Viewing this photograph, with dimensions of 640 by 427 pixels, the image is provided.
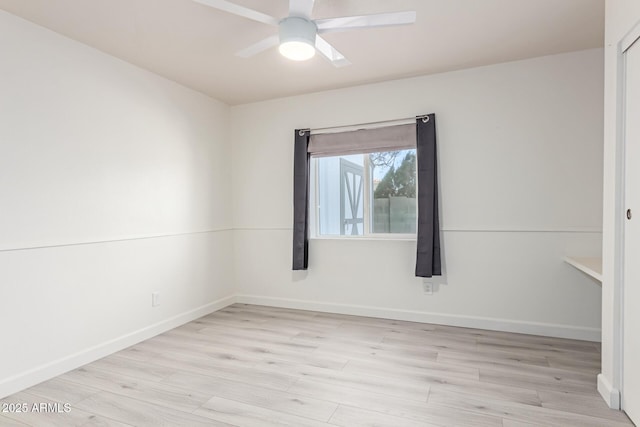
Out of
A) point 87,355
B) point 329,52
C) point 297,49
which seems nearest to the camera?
point 297,49

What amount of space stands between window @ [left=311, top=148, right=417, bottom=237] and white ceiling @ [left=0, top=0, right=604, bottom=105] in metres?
0.83

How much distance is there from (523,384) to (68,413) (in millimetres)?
2644

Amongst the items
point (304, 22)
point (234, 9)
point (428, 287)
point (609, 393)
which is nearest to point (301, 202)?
point (428, 287)

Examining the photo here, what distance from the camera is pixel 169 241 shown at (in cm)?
340

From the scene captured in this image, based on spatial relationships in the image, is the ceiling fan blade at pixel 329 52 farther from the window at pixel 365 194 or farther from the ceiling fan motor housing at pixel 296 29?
the window at pixel 365 194

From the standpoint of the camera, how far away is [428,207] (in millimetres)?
3279

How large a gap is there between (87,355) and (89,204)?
1109 mm

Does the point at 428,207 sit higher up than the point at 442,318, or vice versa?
the point at 428,207

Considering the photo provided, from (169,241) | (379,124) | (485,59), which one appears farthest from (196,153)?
(485,59)

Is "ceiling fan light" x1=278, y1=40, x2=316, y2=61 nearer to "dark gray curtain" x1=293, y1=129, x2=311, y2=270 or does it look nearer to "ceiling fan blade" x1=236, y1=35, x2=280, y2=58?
"ceiling fan blade" x1=236, y1=35, x2=280, y2=58

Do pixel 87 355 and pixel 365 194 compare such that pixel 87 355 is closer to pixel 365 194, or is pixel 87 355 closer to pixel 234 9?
pixel 234 9

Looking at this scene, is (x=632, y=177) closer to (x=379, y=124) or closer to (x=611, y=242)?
(x=611, y=242)

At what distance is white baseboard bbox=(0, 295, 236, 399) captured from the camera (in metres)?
2.21

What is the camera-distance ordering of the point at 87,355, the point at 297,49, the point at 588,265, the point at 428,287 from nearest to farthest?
the point at 297,49, the point at 588,265, the point at 87,355, the point at 428,287
